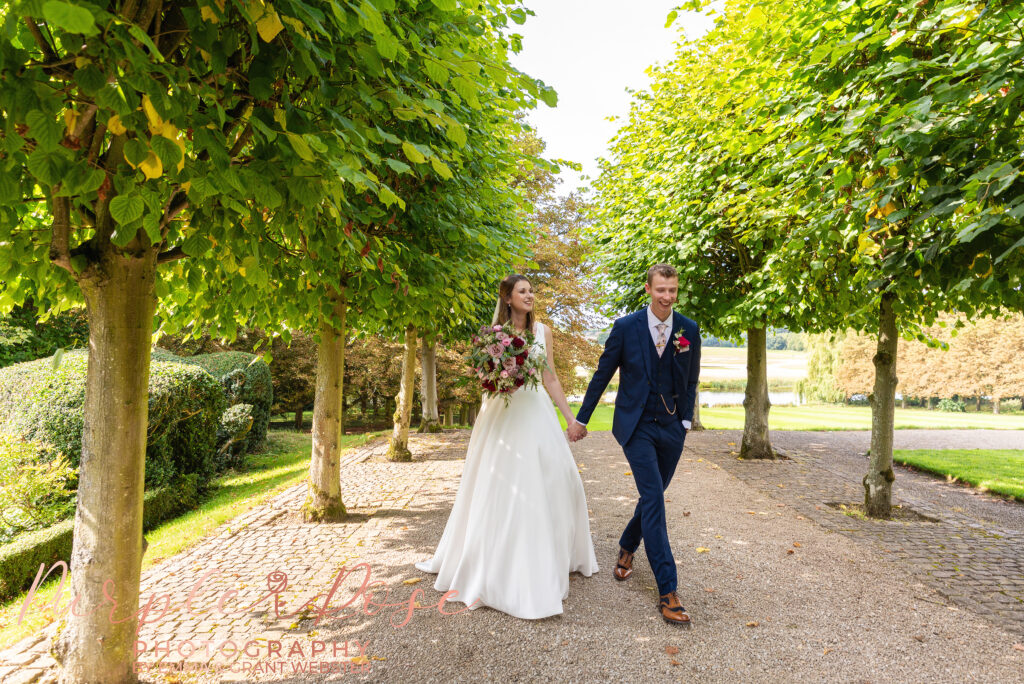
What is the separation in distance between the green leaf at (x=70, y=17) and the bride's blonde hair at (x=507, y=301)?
3820mm

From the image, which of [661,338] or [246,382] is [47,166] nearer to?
[661,338]

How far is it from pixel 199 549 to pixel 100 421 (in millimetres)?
3726

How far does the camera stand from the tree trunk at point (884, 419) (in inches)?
289

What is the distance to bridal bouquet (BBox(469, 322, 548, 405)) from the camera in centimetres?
478

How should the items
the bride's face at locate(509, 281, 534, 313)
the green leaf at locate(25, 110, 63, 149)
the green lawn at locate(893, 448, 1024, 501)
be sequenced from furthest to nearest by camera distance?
the green lawn at locate(893, 448, 1024, 501) < the bride's face at locate(509, 281, 534, 313) < the green leaf at locate(25, 110, 63, 149)

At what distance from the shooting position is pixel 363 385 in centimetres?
2323

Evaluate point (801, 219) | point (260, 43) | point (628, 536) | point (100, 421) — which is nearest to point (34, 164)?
point (260, 43)

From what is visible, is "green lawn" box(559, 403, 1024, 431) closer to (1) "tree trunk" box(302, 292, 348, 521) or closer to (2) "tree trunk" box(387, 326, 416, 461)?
(2) "tree trunk" box(387, 326, 416, 461)

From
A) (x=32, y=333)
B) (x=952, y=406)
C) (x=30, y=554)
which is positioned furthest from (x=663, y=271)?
(x=952, y=406)

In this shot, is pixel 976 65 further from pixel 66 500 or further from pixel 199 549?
pixel 66 500

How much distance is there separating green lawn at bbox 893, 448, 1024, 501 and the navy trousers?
856 cm

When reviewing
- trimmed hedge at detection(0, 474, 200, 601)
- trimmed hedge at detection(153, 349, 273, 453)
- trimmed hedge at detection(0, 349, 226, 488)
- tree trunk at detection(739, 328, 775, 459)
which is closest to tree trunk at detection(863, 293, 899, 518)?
tree trunk at detection(739, 328, 775, 459)

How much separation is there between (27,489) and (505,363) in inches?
237

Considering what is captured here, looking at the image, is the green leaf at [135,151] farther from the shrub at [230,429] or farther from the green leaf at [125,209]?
the shrub at [230,429]
